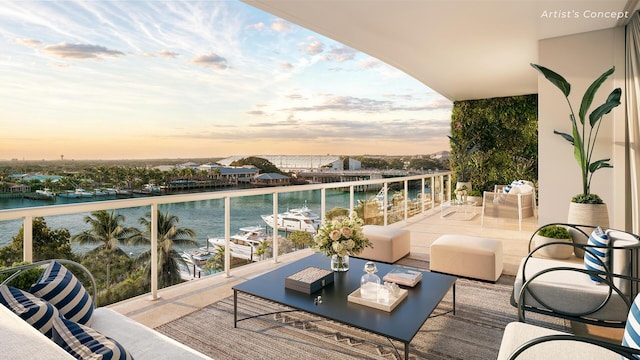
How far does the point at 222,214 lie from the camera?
335cm

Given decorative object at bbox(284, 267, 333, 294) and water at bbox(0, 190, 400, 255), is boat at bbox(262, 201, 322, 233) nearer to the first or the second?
water at bbox(0, 190, 400, 255)

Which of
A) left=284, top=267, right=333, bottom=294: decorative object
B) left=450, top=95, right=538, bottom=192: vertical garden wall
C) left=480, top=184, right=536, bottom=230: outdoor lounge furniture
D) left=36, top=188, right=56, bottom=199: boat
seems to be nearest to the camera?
left=284, top=267, right=333, bottom=294: decorative object

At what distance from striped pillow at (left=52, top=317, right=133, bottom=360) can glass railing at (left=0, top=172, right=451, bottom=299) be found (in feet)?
5.25

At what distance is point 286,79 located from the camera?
34.8 ft

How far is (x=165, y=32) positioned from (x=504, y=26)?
748 centimetres

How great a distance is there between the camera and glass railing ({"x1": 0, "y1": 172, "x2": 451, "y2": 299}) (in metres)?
2.37

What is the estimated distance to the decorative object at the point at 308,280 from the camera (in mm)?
2148

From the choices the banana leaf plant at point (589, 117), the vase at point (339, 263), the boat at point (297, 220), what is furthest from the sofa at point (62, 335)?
the banana leaf plant at point (589, 117)

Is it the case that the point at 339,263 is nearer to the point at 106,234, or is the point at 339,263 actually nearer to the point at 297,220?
the point at 297,220

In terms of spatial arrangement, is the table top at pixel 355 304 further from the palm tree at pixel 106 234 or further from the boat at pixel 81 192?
the boat at pixel 81 192

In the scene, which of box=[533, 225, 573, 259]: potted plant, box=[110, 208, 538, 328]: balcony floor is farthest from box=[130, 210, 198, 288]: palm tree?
box=[533, 225, 573, 259]: potted plant

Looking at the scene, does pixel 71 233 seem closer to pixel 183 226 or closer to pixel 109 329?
pixel 183 226

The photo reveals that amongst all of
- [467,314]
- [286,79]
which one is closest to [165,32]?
[286,79]

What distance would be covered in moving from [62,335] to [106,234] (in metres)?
1.84
